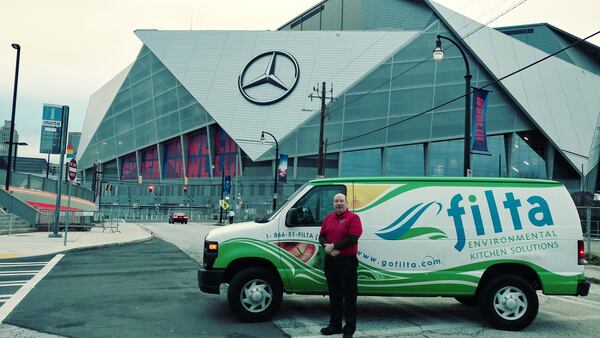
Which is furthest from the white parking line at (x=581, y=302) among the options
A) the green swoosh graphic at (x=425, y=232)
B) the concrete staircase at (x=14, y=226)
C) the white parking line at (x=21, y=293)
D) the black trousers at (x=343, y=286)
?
the concrete staircase at (x=14, y=226)

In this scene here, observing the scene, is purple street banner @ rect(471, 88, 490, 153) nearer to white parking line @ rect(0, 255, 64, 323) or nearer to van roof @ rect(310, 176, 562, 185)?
van roof @ rect(310, 176, 562, 185)

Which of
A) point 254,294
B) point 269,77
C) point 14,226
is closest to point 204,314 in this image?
point 254,294

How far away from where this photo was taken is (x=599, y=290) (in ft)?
35.8

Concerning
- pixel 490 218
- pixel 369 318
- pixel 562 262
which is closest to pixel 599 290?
pixel 562 262

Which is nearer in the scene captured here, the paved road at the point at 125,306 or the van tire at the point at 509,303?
the paved road at the point at 125,306

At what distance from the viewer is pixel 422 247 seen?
22.1 feet

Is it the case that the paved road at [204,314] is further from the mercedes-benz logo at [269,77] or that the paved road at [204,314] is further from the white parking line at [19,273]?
the mercedes-benz logo at [269,77]

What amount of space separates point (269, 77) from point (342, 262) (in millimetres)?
53284

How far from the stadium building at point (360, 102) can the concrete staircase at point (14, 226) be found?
22432 mm

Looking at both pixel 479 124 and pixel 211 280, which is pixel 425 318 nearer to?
pixel 211 280

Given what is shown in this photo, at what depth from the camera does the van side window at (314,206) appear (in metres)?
6.78

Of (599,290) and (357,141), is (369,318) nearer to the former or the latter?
(599,290)

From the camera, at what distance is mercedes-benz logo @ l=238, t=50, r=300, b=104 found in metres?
56.3

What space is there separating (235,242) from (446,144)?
47.9 meters
